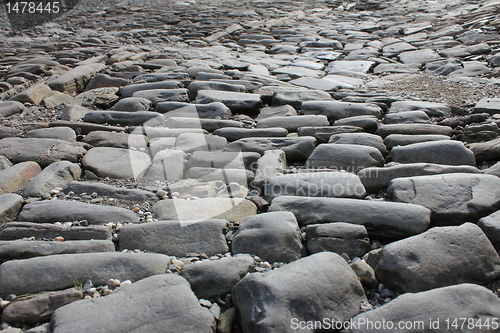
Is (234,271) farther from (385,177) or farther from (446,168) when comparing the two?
(446,168)

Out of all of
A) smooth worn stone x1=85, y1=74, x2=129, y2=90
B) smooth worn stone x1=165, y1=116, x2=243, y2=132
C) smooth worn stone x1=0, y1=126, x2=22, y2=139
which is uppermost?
smooth worn stone x1=165, y1=116, x2=243, y2=132

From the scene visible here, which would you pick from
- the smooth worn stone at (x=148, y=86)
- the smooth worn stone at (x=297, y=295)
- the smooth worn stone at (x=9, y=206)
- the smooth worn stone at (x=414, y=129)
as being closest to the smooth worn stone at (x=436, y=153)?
the smooth worn stone at (x=414, y=129)

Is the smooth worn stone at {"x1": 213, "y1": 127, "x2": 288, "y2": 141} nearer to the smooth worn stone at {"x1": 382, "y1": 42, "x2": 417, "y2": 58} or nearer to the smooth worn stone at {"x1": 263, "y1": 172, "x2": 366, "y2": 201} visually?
the smooth worn stone at {"x1": 263, "y1": 172, "x2": 366, "y2": 201}

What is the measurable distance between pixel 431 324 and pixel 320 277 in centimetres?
31

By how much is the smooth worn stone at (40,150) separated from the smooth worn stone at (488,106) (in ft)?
7.49

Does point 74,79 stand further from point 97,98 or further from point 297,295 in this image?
point 297,295

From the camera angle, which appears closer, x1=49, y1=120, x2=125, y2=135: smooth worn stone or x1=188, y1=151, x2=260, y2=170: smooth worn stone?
x1=188, y1=151, x2=260, y2=170: smooth worn stone

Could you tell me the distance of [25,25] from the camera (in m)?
6.88

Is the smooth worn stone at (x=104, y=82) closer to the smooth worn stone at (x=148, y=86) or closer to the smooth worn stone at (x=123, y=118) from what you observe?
the smooth worn stone at (x=148, y=86)

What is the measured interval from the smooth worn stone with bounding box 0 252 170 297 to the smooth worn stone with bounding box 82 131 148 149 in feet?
3.39

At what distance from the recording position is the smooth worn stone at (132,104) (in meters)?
2.79

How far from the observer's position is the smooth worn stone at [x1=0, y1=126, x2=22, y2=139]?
2.38m

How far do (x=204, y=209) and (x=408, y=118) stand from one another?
1492 millimetres

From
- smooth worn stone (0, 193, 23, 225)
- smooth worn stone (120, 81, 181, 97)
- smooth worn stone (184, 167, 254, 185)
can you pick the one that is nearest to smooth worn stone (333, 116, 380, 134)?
smooth worn stone (184, 167, 254, 185)
